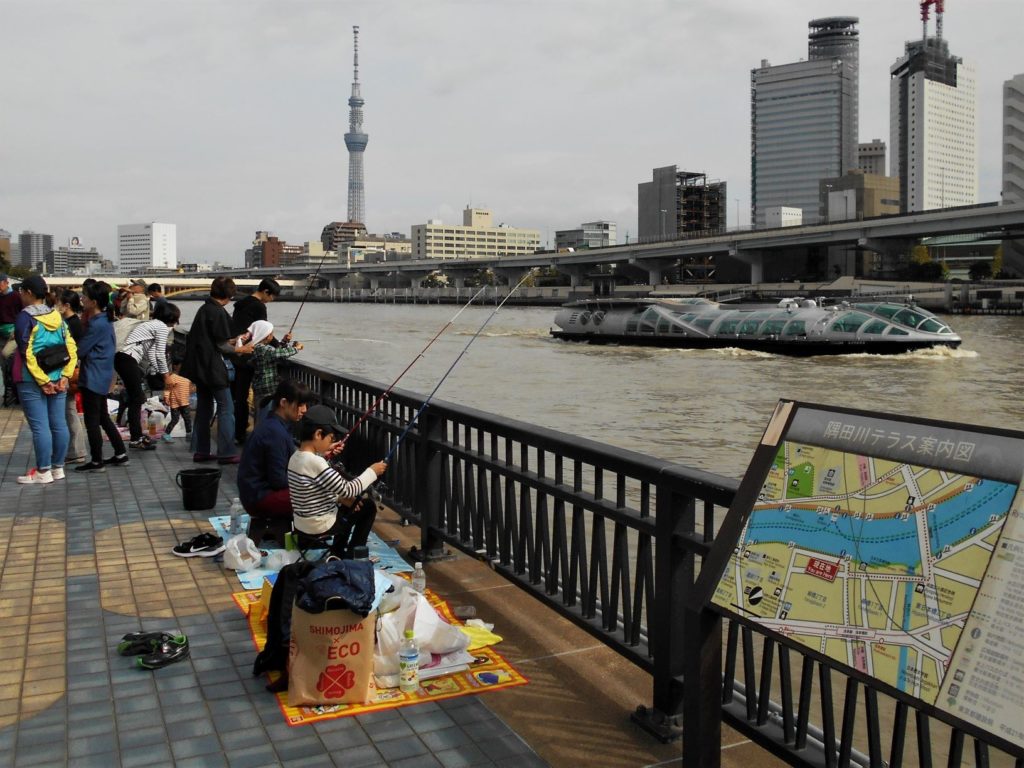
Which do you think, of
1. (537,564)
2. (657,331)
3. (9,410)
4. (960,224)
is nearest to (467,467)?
(537,564)

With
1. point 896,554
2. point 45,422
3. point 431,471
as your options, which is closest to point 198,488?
point 45,422

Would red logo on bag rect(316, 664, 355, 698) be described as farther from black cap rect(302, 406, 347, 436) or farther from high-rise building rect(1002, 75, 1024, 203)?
A: high-rise building rect(1002, 75, 1024, 203)

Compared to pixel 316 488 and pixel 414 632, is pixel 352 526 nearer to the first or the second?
pixel 316 488

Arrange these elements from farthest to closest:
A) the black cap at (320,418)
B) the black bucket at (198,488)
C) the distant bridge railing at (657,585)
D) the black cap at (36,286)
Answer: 1. the black cap at (36,286)
2. the black bucket at (198,488)
3. the black cap at (320,418)
4. the distant bridge railing at (657,585)

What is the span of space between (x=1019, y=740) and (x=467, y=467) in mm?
3866

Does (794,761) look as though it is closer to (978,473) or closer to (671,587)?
(671,587)

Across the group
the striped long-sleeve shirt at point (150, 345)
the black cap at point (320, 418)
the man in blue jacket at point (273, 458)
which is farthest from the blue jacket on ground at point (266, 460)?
the striped long-sleeve shirt at point (150, 345)

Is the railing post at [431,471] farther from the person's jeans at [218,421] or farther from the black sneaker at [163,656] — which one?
the person's jeans at [218,421]

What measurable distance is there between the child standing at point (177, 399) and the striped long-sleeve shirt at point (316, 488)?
5883mm

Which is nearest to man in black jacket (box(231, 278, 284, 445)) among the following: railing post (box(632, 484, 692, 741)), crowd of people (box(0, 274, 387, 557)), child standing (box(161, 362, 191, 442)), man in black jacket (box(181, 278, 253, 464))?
crowd of people (box(0, 274, 387, 557))

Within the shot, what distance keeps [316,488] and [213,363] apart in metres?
4.54

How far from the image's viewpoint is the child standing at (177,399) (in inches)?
438

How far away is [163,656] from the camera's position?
14.5ft

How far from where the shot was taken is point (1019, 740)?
2029mm
